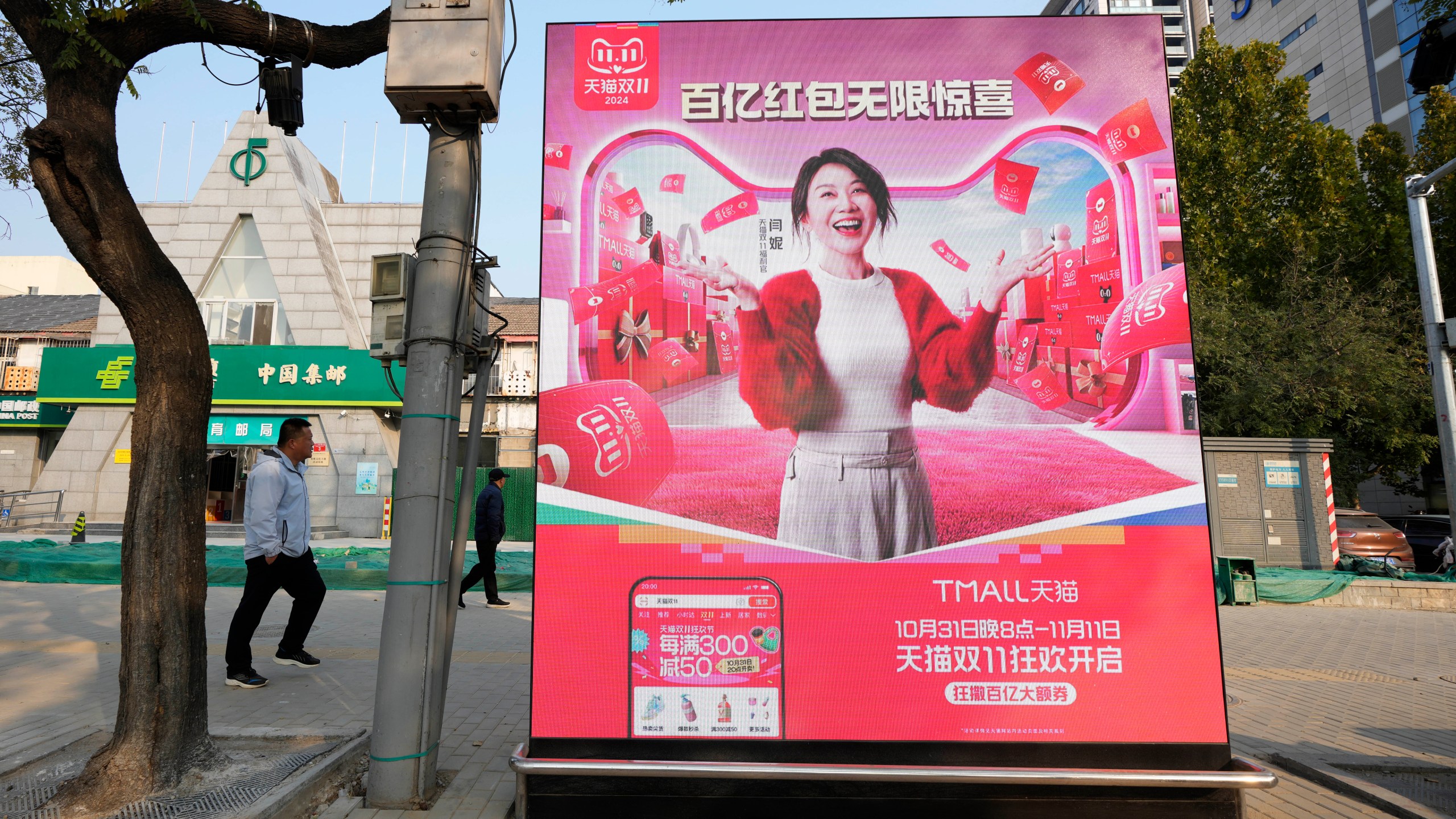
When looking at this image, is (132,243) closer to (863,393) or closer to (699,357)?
(699,357)

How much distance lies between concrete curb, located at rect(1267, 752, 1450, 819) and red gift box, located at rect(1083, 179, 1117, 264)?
310cm

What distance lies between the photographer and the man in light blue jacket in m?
5.91

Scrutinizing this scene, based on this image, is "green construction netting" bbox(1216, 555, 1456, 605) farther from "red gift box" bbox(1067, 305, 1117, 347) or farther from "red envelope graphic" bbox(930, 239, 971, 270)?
"red envelope graphic" bbox(930, 239, 971, 270)

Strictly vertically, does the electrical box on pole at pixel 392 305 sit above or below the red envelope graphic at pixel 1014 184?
below

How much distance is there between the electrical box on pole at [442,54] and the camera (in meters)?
3.91

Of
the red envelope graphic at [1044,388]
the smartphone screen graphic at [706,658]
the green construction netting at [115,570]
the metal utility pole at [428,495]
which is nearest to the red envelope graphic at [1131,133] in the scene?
the red envelope graphic at [1044,388]

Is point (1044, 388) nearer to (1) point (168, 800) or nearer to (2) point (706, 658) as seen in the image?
(2) point (706, 658)

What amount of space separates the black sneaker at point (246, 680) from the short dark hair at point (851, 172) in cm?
530

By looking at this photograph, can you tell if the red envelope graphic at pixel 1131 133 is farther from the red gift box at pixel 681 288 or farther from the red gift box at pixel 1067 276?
the red gift box at pixel 681 288

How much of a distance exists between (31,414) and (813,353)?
30.1 meters

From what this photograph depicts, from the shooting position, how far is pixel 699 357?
3664mm

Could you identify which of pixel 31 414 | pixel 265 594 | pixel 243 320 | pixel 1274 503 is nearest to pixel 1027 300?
pixel 265 594

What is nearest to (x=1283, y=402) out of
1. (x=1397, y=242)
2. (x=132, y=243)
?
(x=1397, y=242)

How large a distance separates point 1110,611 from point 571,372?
2.67m
